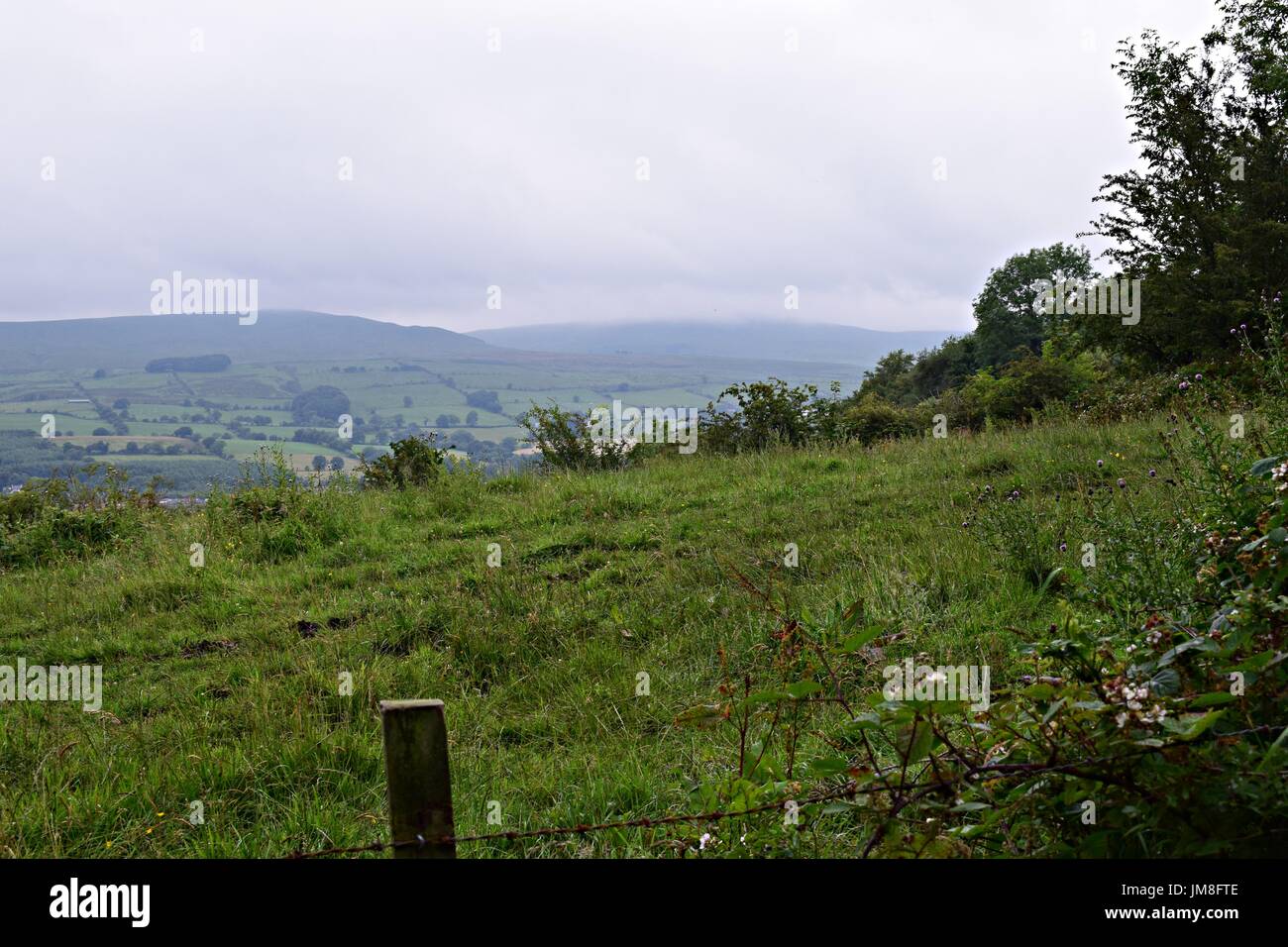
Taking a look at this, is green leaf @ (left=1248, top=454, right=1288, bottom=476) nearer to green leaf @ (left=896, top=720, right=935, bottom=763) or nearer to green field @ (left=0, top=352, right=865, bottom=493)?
green leaf @ (left=896, top=720, right=935, bottom=763)

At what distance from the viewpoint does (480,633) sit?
18.6 ft

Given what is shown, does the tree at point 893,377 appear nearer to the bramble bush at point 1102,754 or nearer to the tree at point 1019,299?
the tree at point 1019,299

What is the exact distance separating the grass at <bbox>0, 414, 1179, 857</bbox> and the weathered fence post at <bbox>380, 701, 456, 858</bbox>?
1337 mm

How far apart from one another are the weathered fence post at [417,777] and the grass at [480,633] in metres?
1.34

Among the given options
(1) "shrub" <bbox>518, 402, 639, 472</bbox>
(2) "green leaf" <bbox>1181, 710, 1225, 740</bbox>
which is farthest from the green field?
(2) "green leaf" <bbox>1181, 710, 1225, 740</bbox>

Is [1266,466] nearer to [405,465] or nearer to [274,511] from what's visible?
[274,511]

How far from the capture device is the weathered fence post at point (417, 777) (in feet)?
5.57

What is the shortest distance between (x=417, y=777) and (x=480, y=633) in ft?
13.2

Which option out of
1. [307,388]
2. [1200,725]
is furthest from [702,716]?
[307,388]

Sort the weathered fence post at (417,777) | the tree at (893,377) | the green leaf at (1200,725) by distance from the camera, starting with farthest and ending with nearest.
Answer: the tree at (893,377) < the weathered fence post at (417,777) < the green leaf at (1200,725)

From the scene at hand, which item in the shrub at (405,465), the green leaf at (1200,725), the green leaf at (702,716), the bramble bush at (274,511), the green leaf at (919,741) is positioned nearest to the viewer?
the green leaf at (1200,725)

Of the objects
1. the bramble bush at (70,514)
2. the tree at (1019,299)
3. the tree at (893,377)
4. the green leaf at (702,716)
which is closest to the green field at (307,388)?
the bramble bush at (70,514)

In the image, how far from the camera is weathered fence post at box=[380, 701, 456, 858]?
66.8 inches
